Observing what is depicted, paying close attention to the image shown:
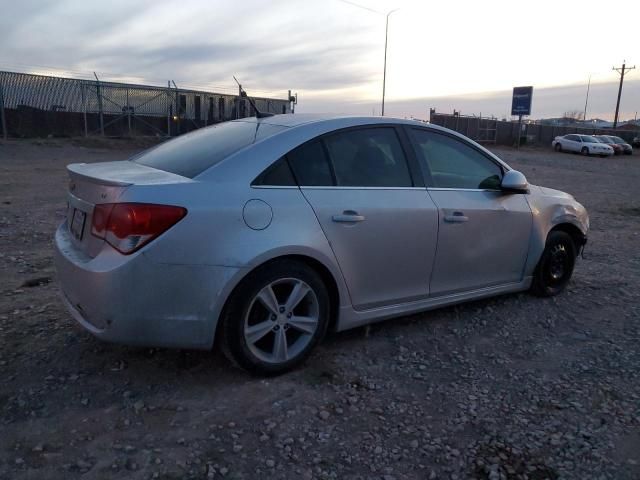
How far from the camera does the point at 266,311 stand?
10.7ft

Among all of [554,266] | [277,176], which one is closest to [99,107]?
[554,266]

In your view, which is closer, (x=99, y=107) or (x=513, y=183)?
(x=513, y=183)

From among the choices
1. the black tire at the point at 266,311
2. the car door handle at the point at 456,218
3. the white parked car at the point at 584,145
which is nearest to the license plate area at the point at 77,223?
the black tire at the point at 266,311

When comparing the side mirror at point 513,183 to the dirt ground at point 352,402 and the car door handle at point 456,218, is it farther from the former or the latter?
the dirt ground at point 352,402

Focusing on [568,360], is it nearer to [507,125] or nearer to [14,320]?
[14,320]

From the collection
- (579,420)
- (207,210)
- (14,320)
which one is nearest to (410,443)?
(579,420)

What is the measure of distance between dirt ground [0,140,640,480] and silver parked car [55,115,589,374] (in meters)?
0.28

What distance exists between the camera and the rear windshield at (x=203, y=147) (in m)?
3.36

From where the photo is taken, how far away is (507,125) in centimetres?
5294

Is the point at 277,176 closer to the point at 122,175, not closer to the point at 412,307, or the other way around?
the point at 122,175

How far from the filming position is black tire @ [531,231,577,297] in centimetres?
485

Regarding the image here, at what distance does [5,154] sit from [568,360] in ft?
63.7

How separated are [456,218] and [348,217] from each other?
0.96 m

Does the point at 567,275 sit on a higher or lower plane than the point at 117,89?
lower
